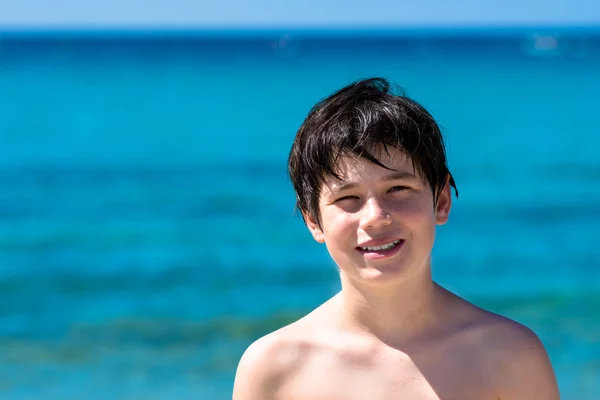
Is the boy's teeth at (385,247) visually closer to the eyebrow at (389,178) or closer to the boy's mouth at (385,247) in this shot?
the boy's mouth at (385,247)

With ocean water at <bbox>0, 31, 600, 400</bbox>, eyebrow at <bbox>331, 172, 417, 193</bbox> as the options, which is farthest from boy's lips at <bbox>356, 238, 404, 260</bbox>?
ocean water at <bbox>0, 31, 600, 400</bbox>

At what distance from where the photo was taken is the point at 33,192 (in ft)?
48.0

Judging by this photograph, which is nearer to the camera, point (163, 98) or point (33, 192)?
point (33, 192)

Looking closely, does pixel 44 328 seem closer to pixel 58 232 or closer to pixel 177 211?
pixel 58 232

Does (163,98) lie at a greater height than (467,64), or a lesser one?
lesser

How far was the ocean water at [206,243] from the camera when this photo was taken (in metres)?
7.46

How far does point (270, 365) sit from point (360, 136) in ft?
2.39

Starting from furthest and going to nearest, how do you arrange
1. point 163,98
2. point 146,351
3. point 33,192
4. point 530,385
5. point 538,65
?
1. point 538,65
2. point 163,98
3. point 33,192
4. point 146,351
5. point 530,385

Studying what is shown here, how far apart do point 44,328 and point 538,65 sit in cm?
5448

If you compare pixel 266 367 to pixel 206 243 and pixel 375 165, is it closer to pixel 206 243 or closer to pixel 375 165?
pixel 375 165

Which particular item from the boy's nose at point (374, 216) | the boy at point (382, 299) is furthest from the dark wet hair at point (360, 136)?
the boy's nose at point (374, 216)

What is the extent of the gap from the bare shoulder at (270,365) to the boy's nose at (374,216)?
485 mm

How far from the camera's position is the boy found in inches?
97.9

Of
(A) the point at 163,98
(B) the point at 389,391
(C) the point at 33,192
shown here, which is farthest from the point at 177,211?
(A) the point at 163,98
